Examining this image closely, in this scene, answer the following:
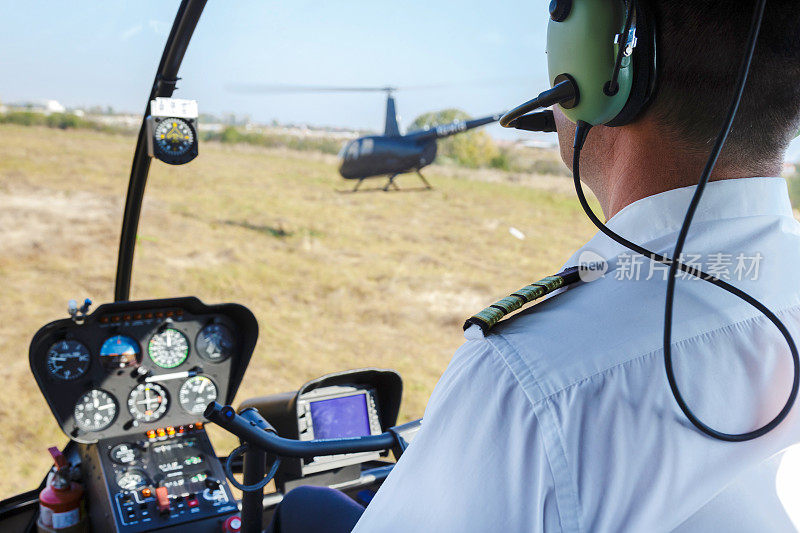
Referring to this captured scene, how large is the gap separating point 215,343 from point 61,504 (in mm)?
652

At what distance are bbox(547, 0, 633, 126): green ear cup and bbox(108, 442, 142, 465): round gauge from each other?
171cm

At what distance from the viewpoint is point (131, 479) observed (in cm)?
185

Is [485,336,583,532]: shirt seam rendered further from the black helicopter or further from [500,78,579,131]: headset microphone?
the black helicopter

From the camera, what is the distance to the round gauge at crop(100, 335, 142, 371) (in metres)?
2.00

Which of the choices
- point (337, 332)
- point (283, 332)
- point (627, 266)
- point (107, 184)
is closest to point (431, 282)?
point (337, 332)

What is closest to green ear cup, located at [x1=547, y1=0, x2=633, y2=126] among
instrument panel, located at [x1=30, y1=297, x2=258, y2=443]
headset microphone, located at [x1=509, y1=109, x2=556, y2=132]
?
headset microphone, located at [x1=509, y1=109, x2=556, y2=132]

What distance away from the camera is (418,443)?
591 millimetres

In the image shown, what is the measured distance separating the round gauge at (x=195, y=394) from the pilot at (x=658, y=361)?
1.63 m

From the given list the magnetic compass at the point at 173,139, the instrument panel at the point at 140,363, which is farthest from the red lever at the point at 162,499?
the magnetic compass at the point at 173,139

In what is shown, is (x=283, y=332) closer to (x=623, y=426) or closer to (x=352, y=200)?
(x=352, y=200)

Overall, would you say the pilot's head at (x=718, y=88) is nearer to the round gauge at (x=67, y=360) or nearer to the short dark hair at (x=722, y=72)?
the short dark hair at (x=722, y=72)

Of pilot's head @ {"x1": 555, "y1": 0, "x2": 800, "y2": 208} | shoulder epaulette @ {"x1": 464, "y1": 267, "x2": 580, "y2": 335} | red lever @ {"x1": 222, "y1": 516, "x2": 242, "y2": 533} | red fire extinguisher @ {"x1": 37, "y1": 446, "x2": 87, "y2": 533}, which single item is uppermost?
pilot's head @ {"x1": 555, "y1": 0, "x2": 800, "y2": 208}

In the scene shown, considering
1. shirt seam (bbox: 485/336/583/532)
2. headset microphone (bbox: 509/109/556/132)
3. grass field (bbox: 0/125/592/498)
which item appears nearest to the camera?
shirt seam (bbox: 485/336/583/532)

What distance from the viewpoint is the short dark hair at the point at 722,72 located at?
601 millimetres
